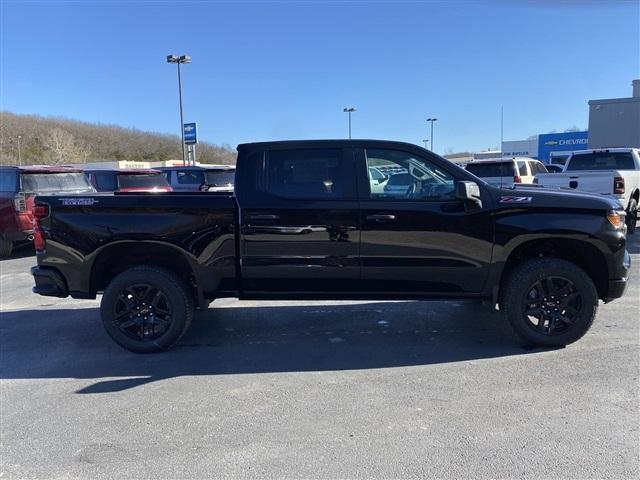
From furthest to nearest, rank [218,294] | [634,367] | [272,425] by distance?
[218,294] < [634,367] < [272,425]

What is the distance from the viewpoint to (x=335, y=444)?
10.2ft

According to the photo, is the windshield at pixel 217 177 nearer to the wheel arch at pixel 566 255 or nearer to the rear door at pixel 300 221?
the rear door at pixel 300 221

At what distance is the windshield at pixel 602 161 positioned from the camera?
12203 mm

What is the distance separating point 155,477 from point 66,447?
75 centimetres

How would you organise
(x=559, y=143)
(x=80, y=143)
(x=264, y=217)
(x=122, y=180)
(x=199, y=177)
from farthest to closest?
(x=80, y=143) → (x=559, y=143) → (x=199, y=177) → (x=122, y=180) → (x=264, y=217)

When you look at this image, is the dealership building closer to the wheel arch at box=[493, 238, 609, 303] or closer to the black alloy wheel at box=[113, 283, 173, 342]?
the wheel arch at box=[493, 238, 609, 303]

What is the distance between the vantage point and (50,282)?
187 inches

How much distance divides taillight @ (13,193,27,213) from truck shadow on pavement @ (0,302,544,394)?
4192mm

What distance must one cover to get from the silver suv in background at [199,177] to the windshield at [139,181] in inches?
109

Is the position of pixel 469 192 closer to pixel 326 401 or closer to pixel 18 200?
pixel 326 401

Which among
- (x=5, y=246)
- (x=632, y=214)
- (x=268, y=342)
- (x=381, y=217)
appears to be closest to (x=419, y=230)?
(x=381, y=217)

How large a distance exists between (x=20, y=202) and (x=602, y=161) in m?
13.1

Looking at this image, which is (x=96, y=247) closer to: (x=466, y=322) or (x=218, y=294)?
(x=218, y=294)

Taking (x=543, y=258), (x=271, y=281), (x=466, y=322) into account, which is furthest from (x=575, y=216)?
(x=271, y=281)
